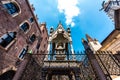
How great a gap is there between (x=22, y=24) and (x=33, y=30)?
3357 mm

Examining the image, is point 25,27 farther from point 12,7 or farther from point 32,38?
point 12,7

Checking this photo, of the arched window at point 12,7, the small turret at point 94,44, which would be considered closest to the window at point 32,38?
the arched window at point 12,7

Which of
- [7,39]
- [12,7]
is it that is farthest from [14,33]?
[12,7]

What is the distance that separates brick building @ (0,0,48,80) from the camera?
13352 millimetres

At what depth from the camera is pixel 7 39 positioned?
1434 cm

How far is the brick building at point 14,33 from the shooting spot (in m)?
13.4

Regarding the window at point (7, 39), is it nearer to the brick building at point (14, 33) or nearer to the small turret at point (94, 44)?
the brick building at point (14, 33)

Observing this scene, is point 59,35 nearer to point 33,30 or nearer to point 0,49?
point 0,49

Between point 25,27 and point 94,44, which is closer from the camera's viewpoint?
point 25,27

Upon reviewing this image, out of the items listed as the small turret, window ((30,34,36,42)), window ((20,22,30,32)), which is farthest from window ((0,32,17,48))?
the small turret

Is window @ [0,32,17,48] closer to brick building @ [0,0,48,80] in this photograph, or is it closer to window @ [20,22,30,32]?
brick building @ [0,0,48,80]

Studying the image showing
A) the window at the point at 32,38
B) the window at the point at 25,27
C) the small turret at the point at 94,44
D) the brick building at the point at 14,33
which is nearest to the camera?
the brick building at the point at 14,33

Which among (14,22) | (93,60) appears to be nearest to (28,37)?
(14,22)

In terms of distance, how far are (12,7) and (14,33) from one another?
3458 mm
